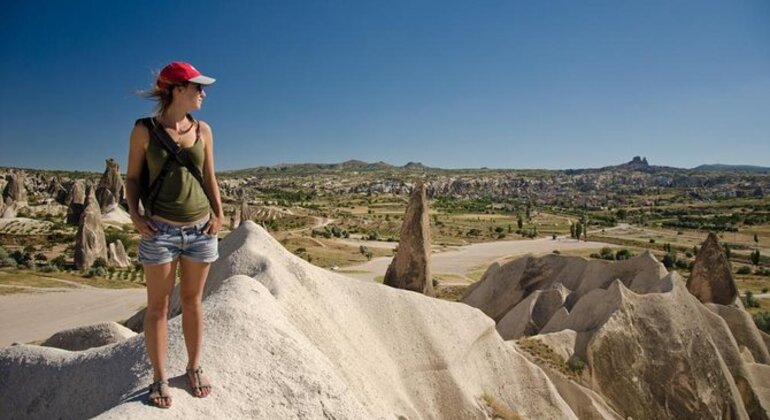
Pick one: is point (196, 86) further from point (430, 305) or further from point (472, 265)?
point (472, 265)

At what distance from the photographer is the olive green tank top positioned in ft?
14.1

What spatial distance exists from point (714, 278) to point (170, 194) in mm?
34062

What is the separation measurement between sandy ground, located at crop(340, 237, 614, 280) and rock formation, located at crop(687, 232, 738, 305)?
29.6 m

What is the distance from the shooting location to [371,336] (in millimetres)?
13727

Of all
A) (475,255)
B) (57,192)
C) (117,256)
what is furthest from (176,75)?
(57,192)

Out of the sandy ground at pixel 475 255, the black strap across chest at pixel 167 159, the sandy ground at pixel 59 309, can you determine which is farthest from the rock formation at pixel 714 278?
the black strap across chest at pixel 167 159

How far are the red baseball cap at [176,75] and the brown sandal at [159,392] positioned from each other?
2.73 meters

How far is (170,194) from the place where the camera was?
4418 millimetres

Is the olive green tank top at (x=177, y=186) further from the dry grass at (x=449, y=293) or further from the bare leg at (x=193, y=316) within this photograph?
the dry grass at (x=449, y=293)

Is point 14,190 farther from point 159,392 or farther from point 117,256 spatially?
point 159,392

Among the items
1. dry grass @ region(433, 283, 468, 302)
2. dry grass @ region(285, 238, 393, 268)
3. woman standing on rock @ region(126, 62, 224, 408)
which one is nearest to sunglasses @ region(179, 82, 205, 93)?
woman standing on rock @ region(126, 62, 224, 408)

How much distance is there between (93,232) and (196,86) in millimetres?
55377

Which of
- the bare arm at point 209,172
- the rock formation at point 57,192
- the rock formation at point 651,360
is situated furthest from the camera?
the rock formation at point 57,192

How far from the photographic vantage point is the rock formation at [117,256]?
5458cm
